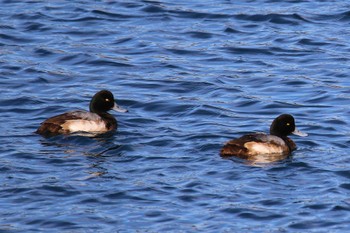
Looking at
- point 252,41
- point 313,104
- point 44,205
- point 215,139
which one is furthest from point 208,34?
point 44,205

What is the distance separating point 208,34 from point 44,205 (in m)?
10.6

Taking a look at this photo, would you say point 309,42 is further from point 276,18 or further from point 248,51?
point 276,18

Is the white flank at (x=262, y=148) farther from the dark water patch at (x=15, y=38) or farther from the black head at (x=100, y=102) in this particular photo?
the dark water patch at (x=15, y=38)

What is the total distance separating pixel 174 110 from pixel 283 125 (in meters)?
2.70

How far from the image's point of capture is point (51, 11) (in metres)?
26.0

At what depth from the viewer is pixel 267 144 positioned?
54.4 feet

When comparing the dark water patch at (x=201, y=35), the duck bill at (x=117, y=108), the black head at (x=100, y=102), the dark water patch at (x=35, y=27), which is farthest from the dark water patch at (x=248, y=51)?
the black head at (x=100, y=102)

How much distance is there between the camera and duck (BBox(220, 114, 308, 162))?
16.3 metres

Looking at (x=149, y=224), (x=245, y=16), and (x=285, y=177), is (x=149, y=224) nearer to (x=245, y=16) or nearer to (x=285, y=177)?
(x=285, y=177)

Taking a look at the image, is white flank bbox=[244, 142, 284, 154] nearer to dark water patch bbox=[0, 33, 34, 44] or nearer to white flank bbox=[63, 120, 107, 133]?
white flank bbox=[63, 120, 107, 133]

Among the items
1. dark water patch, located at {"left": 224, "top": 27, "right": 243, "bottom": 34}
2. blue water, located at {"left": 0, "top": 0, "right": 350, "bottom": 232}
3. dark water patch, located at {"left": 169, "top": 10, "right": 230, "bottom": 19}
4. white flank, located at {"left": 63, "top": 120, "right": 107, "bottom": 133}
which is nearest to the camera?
blue water, located at {"left": 0, "top": 0, "right": 350, "bottom": 232}

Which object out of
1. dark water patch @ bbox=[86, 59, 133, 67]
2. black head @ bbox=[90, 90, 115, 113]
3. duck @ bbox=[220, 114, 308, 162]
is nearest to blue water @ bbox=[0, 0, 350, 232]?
dark water patch @ bbox=[86, 59, 133, 67]

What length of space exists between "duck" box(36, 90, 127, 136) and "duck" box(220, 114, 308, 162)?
2.47m

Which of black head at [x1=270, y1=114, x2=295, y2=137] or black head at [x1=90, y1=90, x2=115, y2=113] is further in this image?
black head at [x1=90, y1=90, x2=115, y2=113]
